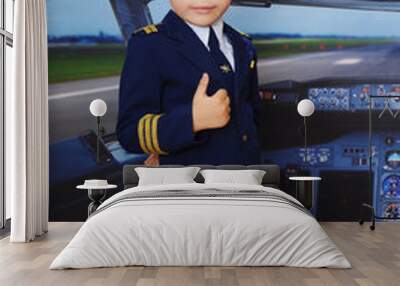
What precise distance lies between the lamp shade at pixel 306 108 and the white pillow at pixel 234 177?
96 cm

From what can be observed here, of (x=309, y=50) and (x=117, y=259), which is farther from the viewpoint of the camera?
(x=309, y=50)

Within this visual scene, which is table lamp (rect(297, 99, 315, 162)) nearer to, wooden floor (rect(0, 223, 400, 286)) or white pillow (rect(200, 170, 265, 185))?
white pillow (rect(200, 170, 265, 185))

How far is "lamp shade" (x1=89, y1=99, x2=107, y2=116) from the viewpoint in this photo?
7.04 meters

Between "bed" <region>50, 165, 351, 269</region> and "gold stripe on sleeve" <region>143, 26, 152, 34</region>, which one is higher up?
"gold stripe on sleeve" <region>143, 26, 152, 34</region>

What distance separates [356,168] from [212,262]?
3.46 meters

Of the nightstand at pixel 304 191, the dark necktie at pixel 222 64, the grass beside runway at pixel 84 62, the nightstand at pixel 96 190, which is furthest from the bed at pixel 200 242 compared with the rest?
the grass beside runway at pixel 84 62

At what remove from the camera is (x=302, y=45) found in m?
7.44

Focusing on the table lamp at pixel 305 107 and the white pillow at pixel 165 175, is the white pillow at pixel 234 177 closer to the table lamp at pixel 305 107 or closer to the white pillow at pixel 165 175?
the white pillow at pixel 165 175

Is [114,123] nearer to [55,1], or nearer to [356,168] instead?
[55,1]

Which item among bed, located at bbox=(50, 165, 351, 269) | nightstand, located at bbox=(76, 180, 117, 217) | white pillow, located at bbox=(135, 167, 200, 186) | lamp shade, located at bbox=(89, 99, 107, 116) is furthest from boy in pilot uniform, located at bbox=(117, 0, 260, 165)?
bed, located at bbox=(50, 165, 351, 269)

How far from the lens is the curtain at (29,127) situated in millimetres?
6023

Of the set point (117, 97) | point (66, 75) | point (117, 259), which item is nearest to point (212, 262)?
point (117, 259)

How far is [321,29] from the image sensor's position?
743cm

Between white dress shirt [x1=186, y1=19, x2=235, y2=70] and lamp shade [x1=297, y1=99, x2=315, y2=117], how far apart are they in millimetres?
958
